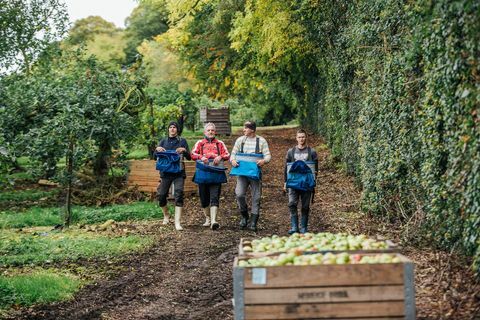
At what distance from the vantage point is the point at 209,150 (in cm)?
1294

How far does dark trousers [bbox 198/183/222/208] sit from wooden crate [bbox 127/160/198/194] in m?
4.17

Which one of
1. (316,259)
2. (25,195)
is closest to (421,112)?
(316,259)

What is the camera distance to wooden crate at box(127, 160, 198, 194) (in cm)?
1761

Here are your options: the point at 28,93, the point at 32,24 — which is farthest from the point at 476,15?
the point at 32,24

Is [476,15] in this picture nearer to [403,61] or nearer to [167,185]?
[403,61]

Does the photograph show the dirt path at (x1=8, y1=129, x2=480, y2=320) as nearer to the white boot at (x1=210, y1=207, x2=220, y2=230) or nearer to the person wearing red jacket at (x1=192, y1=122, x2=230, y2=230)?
the white boot at (x1=210, y1=207, x2=220, y2=230)

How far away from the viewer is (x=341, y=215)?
13.7 metres

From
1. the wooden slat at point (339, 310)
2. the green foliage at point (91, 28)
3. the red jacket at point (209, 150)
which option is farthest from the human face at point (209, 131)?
the green foliage at point (91, 28)

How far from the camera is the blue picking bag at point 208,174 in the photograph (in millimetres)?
12812

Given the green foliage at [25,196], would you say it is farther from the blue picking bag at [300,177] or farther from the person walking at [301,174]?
the blue picking bag at [300,177]

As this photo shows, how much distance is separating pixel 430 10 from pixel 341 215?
259 inches

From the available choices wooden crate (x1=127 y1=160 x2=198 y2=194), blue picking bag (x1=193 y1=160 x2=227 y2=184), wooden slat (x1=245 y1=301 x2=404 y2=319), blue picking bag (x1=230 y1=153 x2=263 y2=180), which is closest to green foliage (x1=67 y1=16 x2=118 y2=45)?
wooden crate (x1=127 y1=160 x2=198 y2=194)

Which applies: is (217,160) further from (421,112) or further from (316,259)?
(316,259)

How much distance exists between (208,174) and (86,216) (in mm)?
3937
